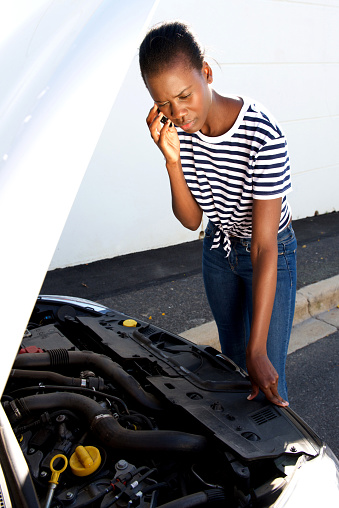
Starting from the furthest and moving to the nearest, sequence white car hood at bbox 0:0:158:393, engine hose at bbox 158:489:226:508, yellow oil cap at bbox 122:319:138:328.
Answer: yellow oil cap at bbox 122:319:138:328 → engine hose at bbox 158:489:226:508 → white car hood at bbox 0:0:158:393

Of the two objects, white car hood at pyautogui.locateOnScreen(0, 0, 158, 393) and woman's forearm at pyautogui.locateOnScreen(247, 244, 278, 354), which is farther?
woman's forearm at pyautogui.locateOnScreen(247, 244, 278, 354)

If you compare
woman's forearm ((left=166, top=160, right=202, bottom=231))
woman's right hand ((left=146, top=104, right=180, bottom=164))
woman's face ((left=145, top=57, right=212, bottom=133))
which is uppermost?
woman's face ((left=145, top=57, right=212, bottom=133))

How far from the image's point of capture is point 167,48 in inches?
62.1

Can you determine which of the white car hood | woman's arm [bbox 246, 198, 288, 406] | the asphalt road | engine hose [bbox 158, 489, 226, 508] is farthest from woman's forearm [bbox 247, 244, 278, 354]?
the asphalt road

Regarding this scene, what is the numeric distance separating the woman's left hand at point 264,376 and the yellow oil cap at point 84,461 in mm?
618

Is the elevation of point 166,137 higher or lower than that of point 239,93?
higher

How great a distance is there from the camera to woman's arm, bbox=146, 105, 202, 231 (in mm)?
1893

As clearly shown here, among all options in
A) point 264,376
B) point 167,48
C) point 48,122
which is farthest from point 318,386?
point 48,122

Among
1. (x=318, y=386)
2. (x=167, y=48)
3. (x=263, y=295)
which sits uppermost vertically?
(x=167, y=48)

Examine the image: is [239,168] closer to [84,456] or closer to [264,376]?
[264,376]

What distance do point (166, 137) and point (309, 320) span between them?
2.89 m

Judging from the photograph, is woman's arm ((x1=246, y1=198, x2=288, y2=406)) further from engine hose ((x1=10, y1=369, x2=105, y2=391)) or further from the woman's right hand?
engine hose ((x1=10, y1=369, x2=105, y2=391))

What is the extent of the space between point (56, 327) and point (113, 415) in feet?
2.73

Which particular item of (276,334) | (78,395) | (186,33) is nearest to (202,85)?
(186,33)
